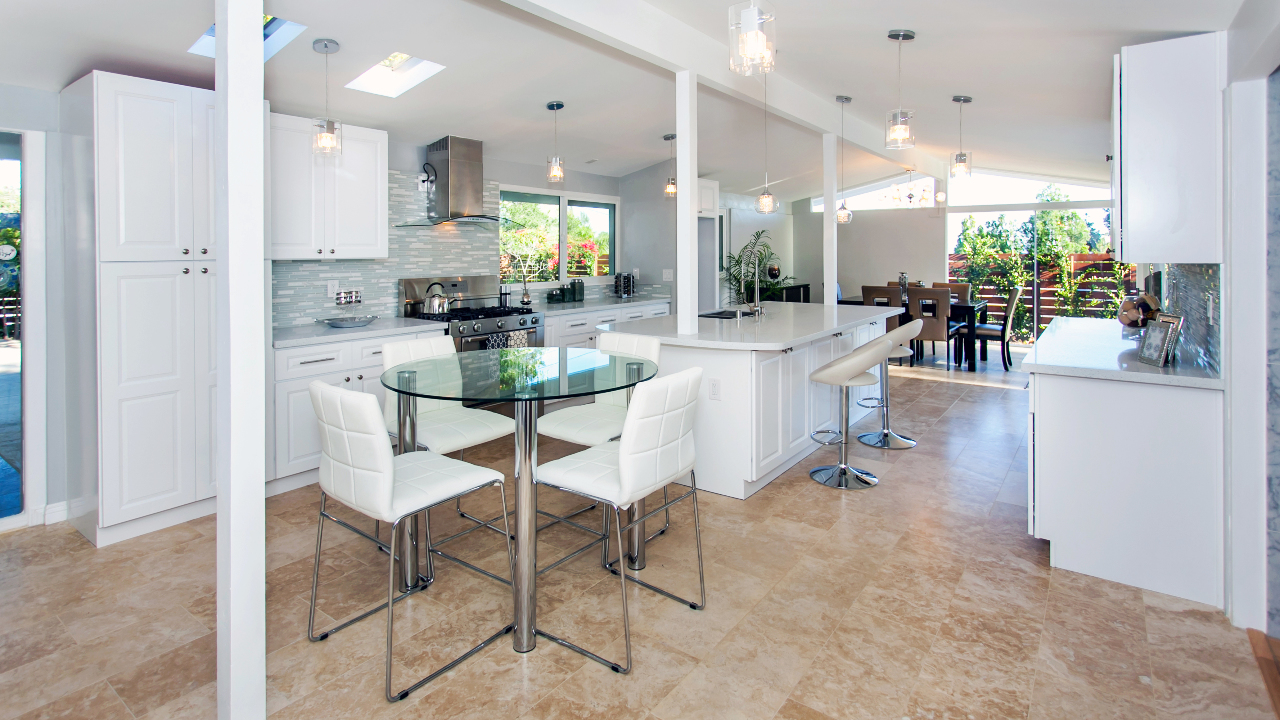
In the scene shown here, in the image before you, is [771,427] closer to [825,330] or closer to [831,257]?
[825,330]

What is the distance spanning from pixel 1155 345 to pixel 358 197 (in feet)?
14.3

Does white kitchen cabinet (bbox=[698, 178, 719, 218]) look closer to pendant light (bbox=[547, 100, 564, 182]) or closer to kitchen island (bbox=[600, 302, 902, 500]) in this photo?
pendant light (bbox=[547, 100, 564, 182])

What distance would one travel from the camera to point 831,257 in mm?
5941

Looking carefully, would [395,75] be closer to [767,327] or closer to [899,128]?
[767,327]

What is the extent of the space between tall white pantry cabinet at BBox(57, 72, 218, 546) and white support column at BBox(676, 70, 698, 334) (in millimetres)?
2405

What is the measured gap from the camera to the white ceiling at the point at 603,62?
115 inches

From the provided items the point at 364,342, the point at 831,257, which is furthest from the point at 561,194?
the point at 364,342

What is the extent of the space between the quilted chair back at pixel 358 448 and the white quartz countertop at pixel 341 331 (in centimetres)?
190

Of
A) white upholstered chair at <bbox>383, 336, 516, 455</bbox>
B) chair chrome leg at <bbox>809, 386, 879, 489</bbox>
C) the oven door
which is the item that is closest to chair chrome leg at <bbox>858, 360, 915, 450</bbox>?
chair chrome leg at <bbox>809, 386, 879, 489</bbox>

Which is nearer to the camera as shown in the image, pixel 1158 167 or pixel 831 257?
pixel 1158 167

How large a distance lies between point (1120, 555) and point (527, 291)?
4.98 m

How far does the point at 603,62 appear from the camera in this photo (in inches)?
173

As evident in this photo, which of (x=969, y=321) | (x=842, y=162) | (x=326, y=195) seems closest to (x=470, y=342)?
(x=326, y=195)

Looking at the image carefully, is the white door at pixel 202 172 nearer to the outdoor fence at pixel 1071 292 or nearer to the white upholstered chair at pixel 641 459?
the white upholstered chair at pixel 641 459
